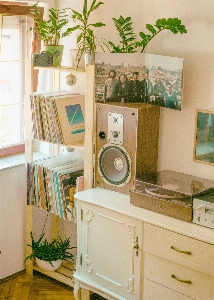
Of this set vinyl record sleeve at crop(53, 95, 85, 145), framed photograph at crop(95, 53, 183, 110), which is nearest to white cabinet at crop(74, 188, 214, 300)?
vinyl record sleeve at crop(53, 95, 85, 145)

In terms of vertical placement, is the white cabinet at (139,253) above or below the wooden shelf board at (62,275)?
above

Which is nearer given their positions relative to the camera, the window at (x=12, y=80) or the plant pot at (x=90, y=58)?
the plant pot at (x=90, y=58)

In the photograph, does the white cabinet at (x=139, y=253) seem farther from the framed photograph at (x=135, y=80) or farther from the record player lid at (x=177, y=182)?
the framed photograph at (x=135, y=80)

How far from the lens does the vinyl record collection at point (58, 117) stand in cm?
328

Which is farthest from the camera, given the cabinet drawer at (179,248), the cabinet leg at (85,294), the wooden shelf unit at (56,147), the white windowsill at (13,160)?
the white windowsill at (13,160)

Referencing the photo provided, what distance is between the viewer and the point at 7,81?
371 cm

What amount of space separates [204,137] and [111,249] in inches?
34.4

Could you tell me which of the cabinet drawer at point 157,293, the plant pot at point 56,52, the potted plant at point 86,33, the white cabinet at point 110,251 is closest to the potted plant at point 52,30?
the plant pot at point 56,52

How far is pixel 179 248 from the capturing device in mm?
2672

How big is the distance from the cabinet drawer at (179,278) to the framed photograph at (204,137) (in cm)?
67

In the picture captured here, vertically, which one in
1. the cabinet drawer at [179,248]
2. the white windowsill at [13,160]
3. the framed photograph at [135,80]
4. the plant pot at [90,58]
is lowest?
the cabinet drawer at [179,248]

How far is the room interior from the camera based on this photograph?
2.78 metres

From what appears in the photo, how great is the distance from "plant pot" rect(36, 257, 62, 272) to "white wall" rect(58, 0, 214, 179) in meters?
1.10

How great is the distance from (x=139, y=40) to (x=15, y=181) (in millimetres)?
1328
